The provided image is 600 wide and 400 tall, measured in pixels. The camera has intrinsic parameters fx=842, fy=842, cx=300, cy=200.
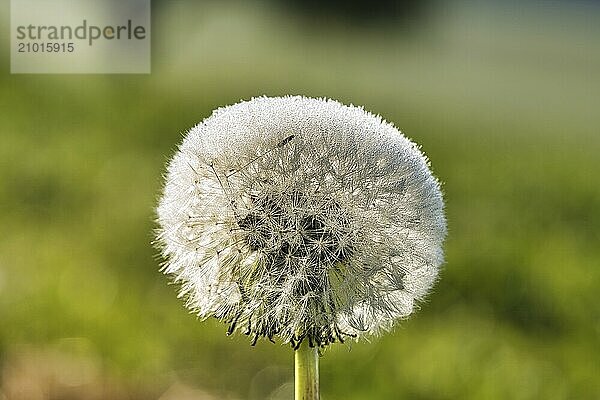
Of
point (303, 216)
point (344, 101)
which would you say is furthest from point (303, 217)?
point (344, 101)

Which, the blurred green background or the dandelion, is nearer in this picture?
the dandelion

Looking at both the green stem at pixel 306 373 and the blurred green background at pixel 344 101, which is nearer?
the green stem at pixel 306 373

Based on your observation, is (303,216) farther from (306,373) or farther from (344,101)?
(344,101)

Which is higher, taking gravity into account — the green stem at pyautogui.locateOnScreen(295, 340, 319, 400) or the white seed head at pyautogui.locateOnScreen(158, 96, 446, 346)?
the white seed head at pyautogui.locateOnScreen(158, 96, 446, 346)

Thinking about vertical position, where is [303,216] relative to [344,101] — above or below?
below
